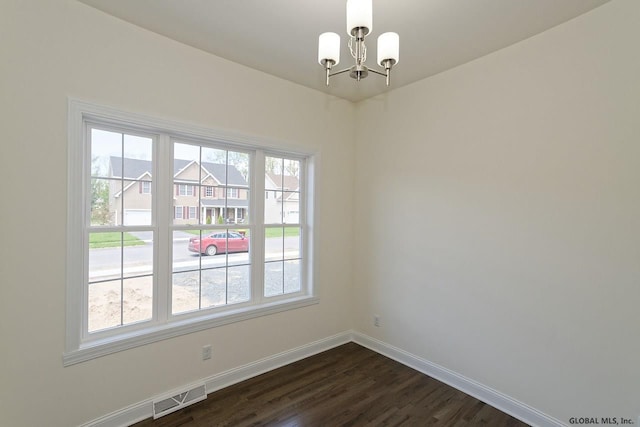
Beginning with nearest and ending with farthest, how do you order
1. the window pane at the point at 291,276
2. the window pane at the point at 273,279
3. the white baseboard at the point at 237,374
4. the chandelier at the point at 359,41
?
the chandelier at the point at 359,41 → the white baseboard at the point at 237,374 → the window pane at the point at 273,279 → the window pane at the point at 291,276

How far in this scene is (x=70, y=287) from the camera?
2.02 metres

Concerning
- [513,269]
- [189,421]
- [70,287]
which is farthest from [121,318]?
[513,269]

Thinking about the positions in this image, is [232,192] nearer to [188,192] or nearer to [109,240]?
[188,192]

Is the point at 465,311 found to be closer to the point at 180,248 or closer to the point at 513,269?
the point at 513,269

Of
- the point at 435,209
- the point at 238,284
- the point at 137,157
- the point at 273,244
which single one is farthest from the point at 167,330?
the point at 435,209

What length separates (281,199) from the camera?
10.8 ft

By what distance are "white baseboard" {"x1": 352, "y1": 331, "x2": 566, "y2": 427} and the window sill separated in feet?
3.40

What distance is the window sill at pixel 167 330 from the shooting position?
208cm

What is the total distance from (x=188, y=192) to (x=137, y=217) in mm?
439

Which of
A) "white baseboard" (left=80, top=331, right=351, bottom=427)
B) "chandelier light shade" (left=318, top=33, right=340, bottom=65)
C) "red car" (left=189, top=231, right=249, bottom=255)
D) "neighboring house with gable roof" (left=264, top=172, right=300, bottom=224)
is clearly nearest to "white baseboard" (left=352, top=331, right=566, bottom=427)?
"white baseboard" (left=80, top=331, right=351, bottom=427)

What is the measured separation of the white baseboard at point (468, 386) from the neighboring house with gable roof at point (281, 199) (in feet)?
5.49

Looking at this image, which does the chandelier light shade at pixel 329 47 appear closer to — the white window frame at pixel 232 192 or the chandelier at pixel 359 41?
the chandelier at pixel 359 41

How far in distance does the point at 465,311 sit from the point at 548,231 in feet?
3.10

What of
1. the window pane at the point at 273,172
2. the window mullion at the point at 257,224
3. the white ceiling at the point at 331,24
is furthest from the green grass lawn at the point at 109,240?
the white ceiling at the point at 331,24
